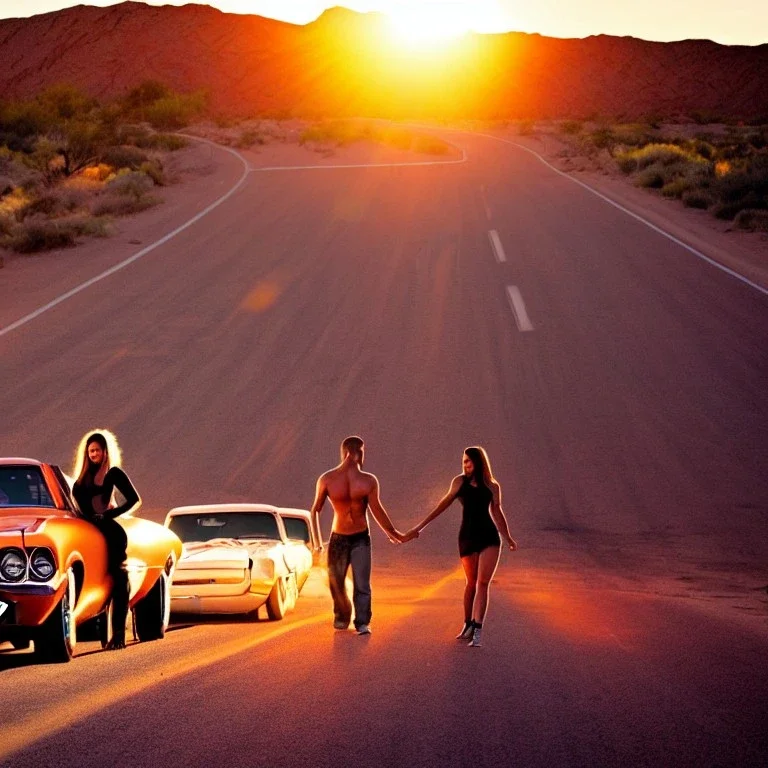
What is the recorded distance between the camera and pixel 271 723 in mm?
6219

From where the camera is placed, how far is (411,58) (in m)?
154

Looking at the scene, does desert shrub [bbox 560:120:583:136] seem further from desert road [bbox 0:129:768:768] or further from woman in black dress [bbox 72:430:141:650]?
woman in black dress [bbox 72:430:141:650]

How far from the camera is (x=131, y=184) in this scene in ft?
150

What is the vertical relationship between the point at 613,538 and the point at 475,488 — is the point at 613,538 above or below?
below

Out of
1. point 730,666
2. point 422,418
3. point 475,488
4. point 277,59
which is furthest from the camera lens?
point 277,59

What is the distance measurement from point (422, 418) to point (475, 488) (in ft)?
46.0

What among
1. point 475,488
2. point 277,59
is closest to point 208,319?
point 475,488

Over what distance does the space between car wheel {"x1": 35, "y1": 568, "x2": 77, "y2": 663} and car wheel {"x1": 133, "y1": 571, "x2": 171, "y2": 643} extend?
1619 mm

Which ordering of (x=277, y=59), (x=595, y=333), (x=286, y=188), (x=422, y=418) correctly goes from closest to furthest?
(x=422, y=418)
(x=595, y=333)
(x=286, y=188)
(x=277, y=59)

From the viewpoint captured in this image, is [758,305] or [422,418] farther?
[758,305]

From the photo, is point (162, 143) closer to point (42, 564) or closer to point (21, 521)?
point (21, 521)

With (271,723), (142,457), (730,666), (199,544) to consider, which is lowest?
(142,457)

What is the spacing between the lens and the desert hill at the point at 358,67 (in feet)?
468

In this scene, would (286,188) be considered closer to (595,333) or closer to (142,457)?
(595,333)
